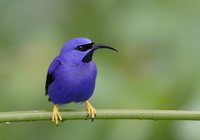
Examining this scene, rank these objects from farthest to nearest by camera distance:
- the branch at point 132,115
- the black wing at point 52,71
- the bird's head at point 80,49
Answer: the black wing at point 52,71 < the bird's head at point 80,49 < the branch at point 132,115

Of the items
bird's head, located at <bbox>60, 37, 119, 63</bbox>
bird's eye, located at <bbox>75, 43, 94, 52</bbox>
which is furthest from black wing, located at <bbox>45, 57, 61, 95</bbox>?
bird's eye, located at <bbox>75, 43, 94, 52</bbox>

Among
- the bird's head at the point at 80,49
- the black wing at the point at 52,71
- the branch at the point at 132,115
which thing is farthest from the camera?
the black wing at the point at 52,71

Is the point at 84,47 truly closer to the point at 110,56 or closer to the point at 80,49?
the point at 80,49

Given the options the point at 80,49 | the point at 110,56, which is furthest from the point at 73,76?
the point at 110,56

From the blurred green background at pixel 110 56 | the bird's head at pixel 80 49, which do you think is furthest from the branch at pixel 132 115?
the bird's head at pixel 80 49

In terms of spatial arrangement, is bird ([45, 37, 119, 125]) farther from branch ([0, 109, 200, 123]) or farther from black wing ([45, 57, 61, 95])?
branch ([0, 109, 200, 123])

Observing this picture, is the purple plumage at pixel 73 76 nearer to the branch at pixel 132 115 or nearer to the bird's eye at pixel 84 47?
the bird's eye at pixel 84 47

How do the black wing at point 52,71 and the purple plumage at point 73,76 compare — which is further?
the black wing at point 52,71
